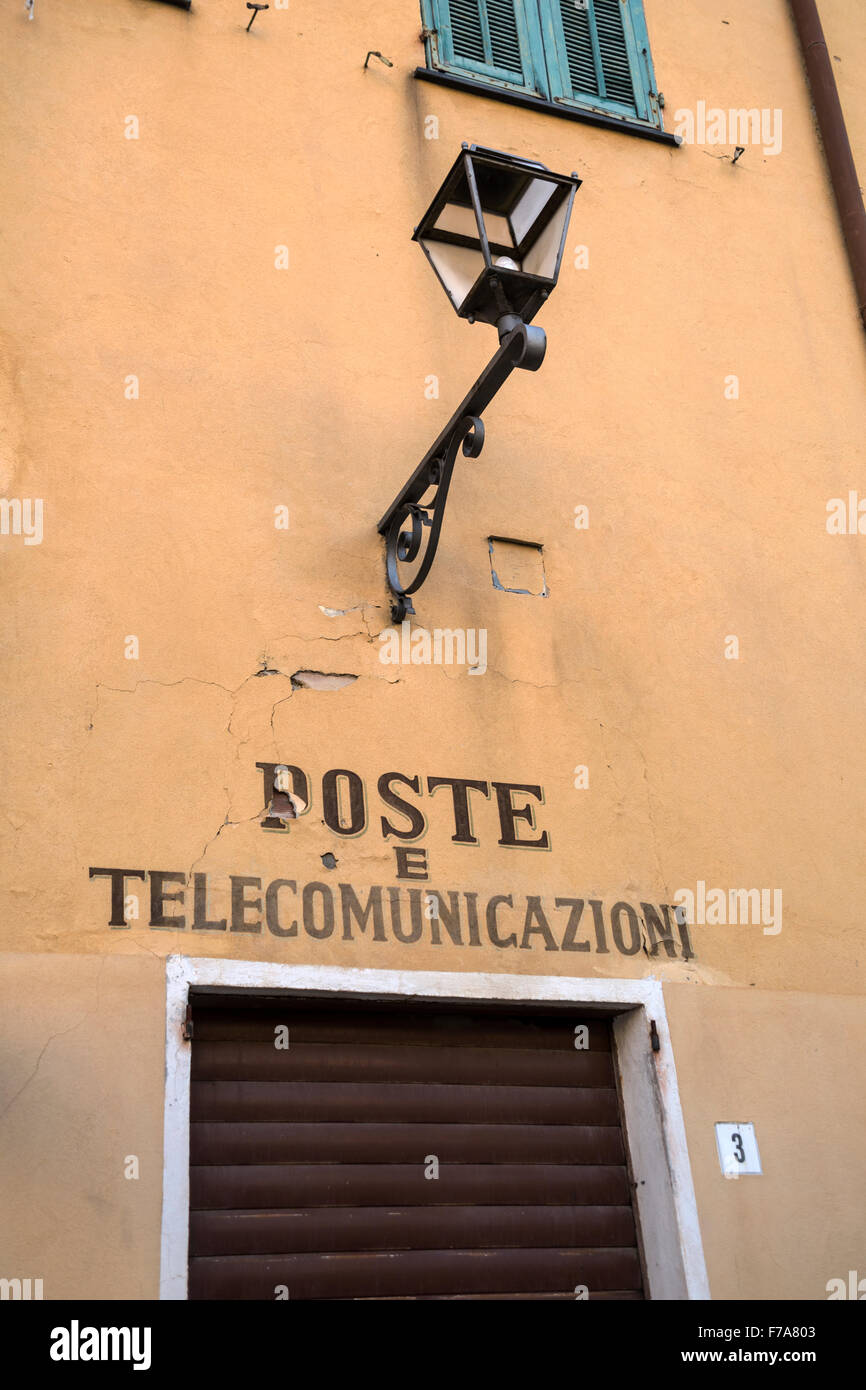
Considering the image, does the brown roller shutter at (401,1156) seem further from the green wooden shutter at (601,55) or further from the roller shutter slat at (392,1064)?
the green wooden shutter at (601,55)

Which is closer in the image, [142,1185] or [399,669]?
[142,1185]

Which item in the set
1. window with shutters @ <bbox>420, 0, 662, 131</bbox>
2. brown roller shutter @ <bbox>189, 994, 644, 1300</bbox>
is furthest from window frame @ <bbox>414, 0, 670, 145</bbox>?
brown roller shutter @ <bbox>189, 994, 644, 1300</bbox>

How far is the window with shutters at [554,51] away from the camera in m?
6.36

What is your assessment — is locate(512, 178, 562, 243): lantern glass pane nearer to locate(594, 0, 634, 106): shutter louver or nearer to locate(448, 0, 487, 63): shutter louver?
locate(448, 0, 487, 63): shutter louver

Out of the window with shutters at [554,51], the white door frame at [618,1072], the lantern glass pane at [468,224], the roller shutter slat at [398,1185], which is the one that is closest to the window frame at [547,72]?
the window with shutters at [554,51]

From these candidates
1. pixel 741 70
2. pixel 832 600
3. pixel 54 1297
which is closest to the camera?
pixel 54 1297

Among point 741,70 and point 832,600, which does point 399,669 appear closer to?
point 832,600

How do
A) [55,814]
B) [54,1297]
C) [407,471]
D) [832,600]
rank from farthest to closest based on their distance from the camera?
1. [832,600]
2. [407,471]
3. [55,814]
4. [54,1297]

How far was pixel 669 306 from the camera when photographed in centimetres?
627

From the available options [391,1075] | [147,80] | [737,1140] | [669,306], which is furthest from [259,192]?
[737,1140]

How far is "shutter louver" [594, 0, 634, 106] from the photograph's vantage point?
667 cm

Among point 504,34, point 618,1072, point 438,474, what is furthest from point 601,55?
point 618,1072

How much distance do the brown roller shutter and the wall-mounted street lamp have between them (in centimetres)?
164
